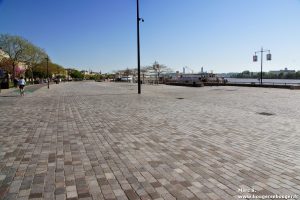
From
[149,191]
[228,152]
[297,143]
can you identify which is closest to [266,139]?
[297,143]

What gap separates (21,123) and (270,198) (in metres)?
8.58

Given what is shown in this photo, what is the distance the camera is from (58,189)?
4312 millimetres

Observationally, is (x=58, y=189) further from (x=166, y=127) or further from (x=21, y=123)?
(x=21, y=123)

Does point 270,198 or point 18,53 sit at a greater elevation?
point 18,53

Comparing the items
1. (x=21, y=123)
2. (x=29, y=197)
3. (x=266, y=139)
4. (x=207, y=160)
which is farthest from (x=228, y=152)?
(x=21, y=123)

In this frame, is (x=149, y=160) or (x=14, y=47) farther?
(x=14, y=47)

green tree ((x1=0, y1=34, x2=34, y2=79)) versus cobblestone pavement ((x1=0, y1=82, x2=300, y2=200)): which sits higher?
green tree ((x1=0, y1=34, x2=34, y2=79))

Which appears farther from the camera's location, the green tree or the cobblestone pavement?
the green tree

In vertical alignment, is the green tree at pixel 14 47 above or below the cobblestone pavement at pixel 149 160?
above

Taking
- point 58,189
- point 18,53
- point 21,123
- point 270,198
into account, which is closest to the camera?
point 270,198

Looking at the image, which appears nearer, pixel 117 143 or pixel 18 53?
pixel 117 143

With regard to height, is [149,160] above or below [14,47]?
below

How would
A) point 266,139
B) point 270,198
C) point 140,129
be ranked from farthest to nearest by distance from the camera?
point 140,129 < point 266,139 < point 270,198

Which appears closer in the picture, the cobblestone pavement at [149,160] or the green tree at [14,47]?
the cobblestone pavement at [149,160]
